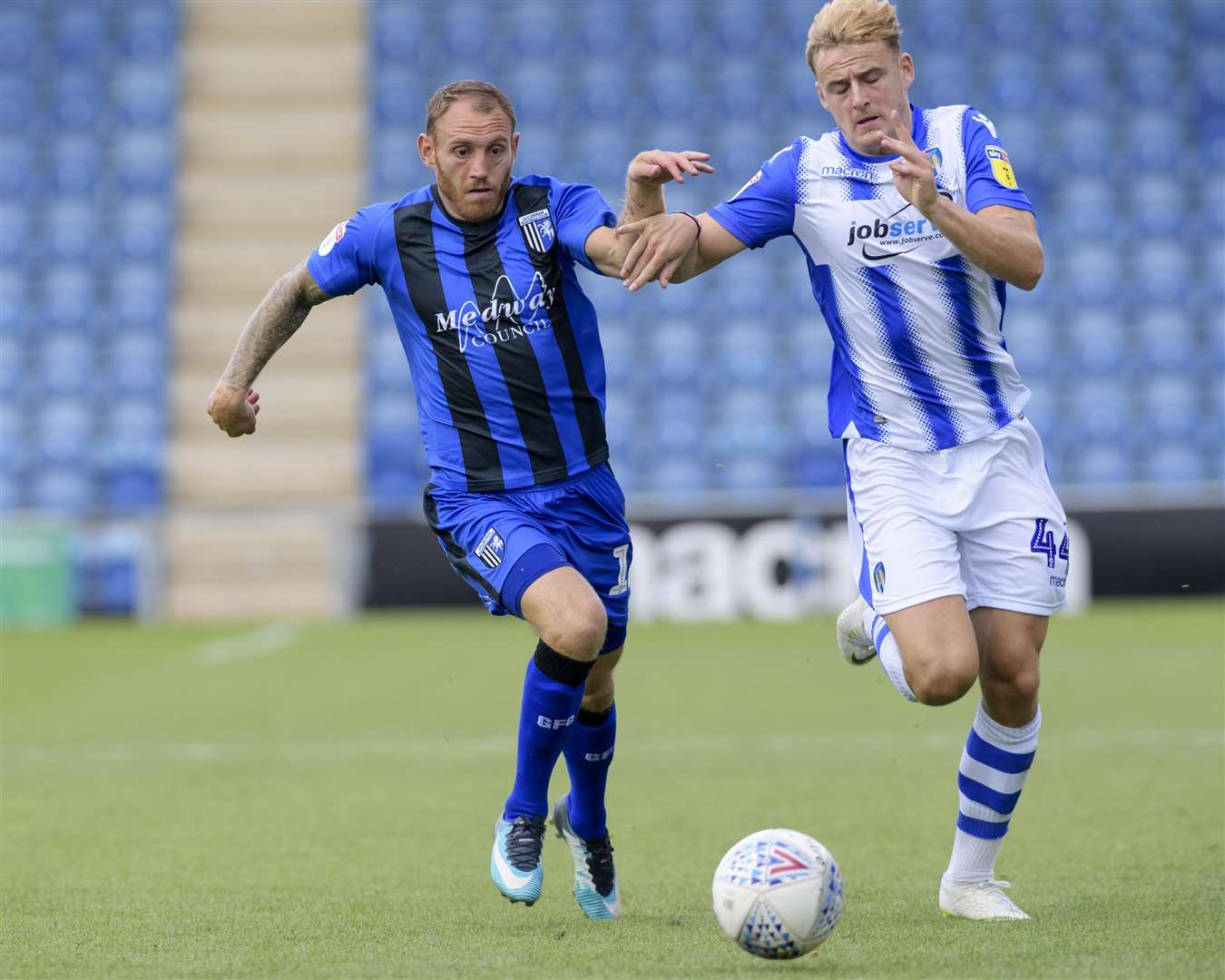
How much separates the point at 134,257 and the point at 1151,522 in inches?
454

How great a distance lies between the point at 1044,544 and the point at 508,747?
434 cm

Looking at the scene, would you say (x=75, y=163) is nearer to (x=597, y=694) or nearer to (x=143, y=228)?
(x=143, y=228)

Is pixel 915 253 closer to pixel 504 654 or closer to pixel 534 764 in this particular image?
pixel 534 764

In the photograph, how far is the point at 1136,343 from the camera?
19.0 m

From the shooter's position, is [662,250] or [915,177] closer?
[915,177]

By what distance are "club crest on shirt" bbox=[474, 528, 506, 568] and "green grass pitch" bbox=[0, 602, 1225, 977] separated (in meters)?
0.93

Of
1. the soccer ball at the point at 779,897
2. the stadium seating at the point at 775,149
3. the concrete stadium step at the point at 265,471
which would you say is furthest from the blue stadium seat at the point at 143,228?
the soccer ball at the point at 779,897

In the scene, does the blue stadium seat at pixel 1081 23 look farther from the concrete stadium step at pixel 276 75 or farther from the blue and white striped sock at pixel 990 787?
the blue and white striped sock at pixel 990 787

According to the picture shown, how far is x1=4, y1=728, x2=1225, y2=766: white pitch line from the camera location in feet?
26.6

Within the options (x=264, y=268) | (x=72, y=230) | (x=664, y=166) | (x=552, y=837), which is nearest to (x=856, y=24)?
(x=664, y=166)

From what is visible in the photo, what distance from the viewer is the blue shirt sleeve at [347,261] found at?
4.94m

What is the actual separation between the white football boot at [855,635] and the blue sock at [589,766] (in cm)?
77

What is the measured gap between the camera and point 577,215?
476 centimetres

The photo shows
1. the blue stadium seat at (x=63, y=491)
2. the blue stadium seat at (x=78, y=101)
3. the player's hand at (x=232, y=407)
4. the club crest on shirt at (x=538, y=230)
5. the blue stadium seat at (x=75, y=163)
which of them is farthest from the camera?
the blue stadium seat at (x=78, y=101)
